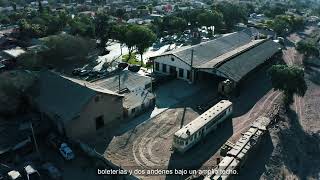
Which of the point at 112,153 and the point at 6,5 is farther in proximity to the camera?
the point at 6,5

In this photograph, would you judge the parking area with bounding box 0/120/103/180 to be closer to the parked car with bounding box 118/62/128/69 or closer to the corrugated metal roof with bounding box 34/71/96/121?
the corrugated metal roof with bounding box 34/71/96/121

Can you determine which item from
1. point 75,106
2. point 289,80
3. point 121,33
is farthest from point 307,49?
point 75,106

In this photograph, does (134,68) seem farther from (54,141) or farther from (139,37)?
Answer: (54,141)

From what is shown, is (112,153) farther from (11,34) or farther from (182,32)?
(182,32)

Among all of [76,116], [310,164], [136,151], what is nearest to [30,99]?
[76,116]

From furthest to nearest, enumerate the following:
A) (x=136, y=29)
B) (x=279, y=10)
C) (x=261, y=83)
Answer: (x=279, y=10), (x=136, y=29), (x=261, y=83)

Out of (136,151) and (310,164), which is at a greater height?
(136,151)

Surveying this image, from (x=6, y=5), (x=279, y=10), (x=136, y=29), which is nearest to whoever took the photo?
(x=136, y=29)
